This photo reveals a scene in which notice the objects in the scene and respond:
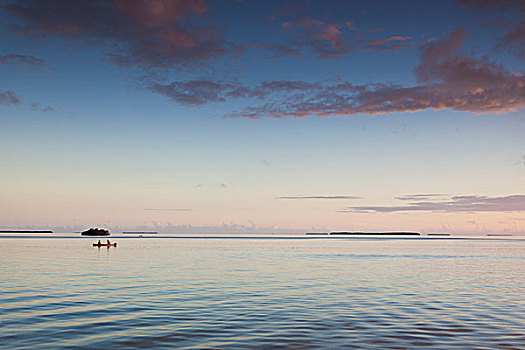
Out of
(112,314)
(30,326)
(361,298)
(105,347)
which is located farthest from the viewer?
(361,298)

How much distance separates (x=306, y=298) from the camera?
35.8m

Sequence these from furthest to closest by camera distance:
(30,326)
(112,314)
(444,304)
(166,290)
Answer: (166,290) < (444,304) < (112,314) < (30,326)

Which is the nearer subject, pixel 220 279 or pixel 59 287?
pixel 59 287

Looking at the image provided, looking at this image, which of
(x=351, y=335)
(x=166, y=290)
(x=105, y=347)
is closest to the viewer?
(x=105, y=347)

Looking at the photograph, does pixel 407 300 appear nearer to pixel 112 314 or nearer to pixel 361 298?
pixel 361 298

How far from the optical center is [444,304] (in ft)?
111

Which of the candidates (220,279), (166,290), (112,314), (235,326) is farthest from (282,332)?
(220,279)

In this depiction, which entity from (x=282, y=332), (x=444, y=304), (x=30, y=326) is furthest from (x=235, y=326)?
(x=444, y=304)

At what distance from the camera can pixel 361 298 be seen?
36250mm

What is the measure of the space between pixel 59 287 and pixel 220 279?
1673 cm

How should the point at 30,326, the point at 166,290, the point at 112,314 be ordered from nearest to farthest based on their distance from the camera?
the point at 30,326
the point at 112,314
the point at 166,290

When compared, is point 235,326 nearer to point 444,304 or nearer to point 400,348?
point 400,348

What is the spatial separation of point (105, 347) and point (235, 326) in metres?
7.53

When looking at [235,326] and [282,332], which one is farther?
[235,326]
